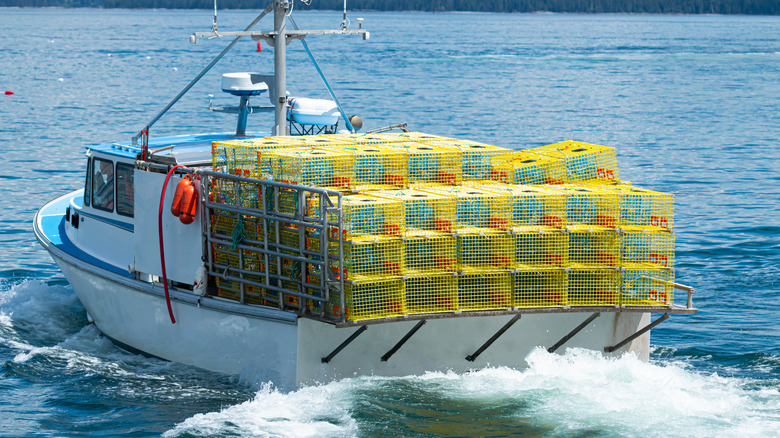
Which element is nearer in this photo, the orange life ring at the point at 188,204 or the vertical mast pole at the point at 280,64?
the orange life ring at the point at 188,204

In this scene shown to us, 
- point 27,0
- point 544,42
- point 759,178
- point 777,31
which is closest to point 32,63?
point 544,42

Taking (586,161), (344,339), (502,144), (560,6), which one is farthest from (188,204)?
(560,6)

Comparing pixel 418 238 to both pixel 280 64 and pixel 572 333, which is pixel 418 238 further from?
pixel 280 64

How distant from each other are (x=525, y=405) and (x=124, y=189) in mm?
5987

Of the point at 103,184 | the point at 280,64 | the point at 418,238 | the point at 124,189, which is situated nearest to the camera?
the point at 418,238

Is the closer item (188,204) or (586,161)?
(188,204)

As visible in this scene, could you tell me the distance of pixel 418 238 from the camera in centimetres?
991

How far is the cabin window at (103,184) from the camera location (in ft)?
42.0

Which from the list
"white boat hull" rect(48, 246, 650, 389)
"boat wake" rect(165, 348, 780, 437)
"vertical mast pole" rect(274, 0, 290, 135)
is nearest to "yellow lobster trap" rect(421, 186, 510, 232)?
"white boat hull" rect(48, 246, 650, 389)

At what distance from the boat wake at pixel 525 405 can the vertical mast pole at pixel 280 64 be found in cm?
433

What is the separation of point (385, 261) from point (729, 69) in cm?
5891

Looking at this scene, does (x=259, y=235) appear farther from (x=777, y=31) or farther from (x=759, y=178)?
(x=777, y=31)

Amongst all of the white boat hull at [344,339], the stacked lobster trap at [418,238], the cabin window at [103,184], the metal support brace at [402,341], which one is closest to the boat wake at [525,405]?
the white boat hull at [344,339]

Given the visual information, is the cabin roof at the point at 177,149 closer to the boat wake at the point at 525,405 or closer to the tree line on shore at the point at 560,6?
the boat wake at the point at 525,405
